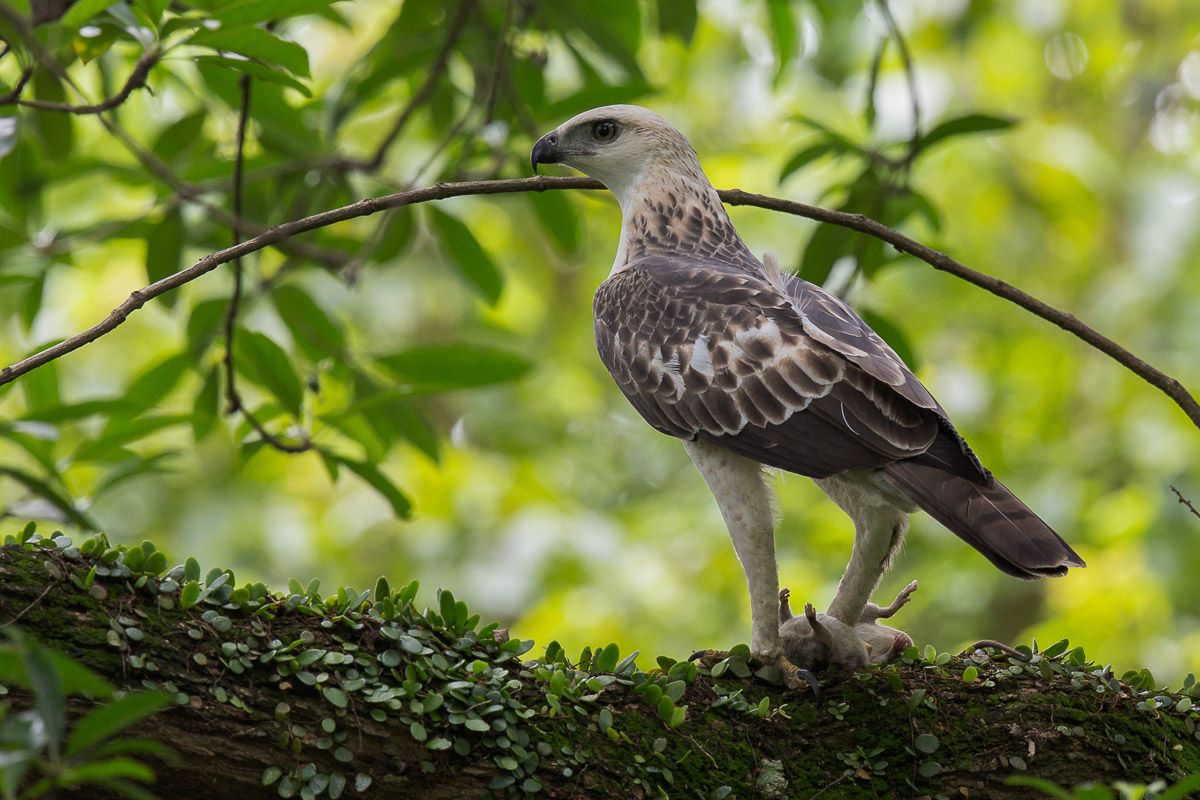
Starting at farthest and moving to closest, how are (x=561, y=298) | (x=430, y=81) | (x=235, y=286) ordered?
(x=561, y=298) < (x=430, y=81) < (x=235, y=286)

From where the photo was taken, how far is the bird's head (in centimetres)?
404

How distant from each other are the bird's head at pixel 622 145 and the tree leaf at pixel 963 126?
3.03 feet

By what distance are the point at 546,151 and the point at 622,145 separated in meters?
0.30

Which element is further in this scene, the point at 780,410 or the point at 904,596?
the point at 904,596

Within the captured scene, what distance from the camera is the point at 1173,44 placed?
1369 cm

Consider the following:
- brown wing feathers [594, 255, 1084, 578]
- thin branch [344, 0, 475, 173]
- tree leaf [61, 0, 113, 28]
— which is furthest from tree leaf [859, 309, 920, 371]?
tree leaf [61, 0, 113, 28]

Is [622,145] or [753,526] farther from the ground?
[622,145]

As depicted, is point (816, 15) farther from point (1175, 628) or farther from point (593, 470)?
point (593, 470)

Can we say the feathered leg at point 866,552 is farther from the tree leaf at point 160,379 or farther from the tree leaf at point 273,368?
the tree leaf at point 160,379

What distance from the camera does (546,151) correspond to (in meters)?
4.03

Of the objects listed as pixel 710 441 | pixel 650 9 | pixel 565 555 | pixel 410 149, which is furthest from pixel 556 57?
pixel 710 441

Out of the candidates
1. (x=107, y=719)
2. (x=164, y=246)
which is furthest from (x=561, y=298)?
(x=107, y=719)

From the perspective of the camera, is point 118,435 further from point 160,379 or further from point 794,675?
point 794,675

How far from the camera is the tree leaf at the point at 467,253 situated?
4.94m
